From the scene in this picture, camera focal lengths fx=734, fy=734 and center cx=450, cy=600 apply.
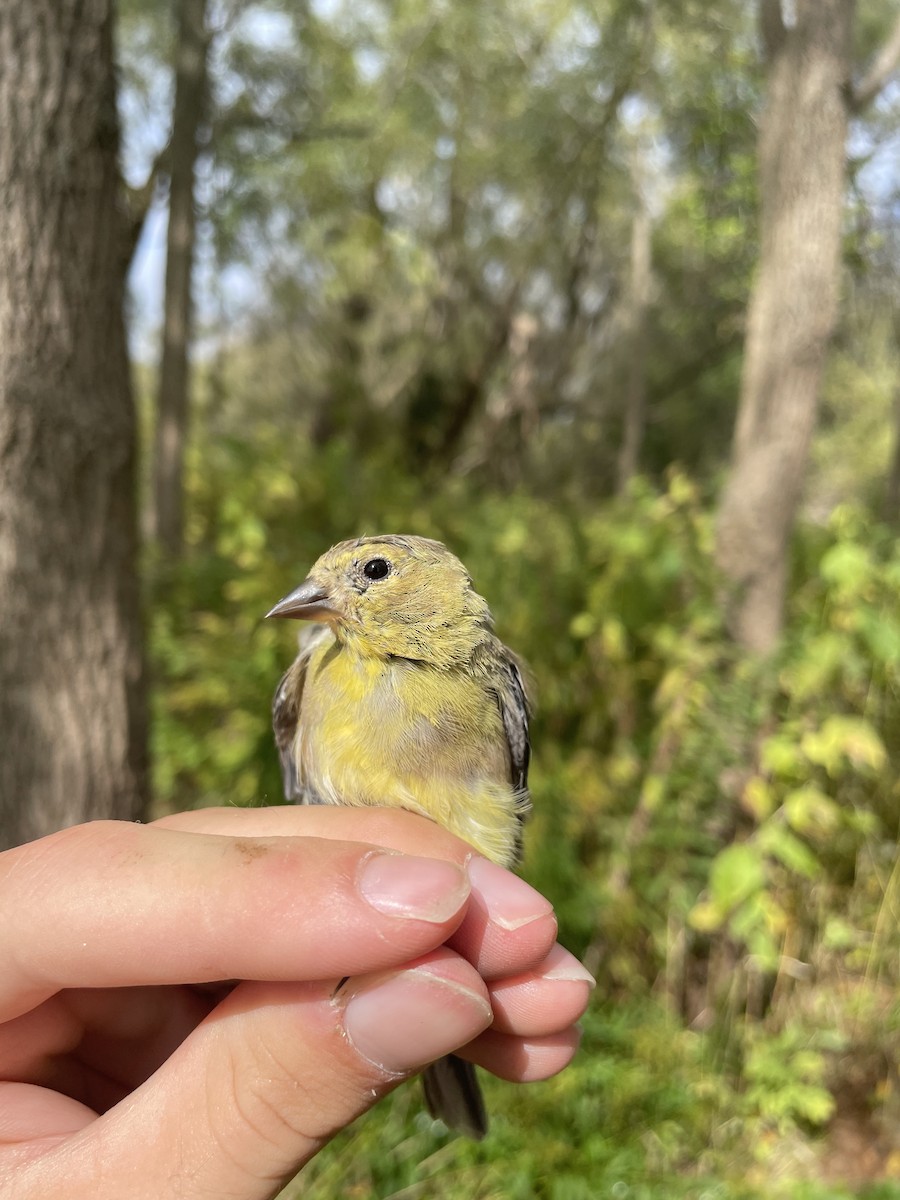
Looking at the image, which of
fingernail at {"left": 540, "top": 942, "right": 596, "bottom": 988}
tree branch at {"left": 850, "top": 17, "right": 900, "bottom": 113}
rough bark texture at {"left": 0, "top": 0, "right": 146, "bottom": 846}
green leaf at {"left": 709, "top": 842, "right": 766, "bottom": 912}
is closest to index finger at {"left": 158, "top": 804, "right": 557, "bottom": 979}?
fingernail at {"left": 540, "top": 942, "right": 596, "bottom": 988}

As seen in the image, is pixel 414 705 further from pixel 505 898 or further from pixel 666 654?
pixel 666 654

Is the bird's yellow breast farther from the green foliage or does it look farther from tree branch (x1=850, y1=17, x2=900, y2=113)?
tree branch (x1=850, y1=17, x2=900, y2=113)

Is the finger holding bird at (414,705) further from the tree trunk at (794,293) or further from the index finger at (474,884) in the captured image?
the tree trunk at (794,293)

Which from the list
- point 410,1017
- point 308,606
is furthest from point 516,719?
point 410,1017

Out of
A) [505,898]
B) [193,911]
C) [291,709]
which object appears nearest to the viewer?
[193,911]

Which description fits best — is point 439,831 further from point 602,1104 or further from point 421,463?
point 421,463

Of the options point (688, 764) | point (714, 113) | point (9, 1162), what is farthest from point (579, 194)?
point (9, 1162)
